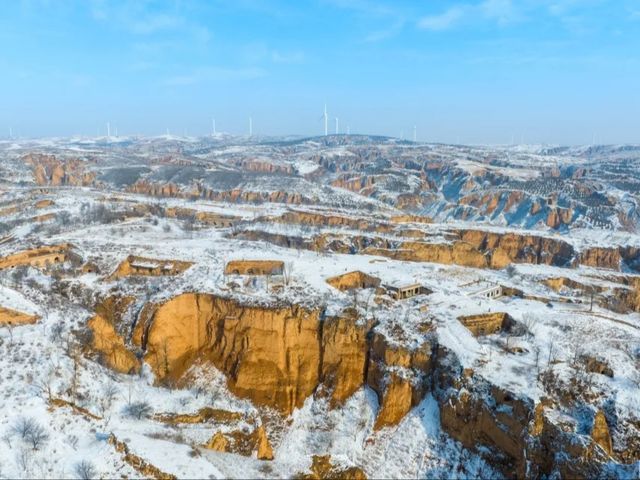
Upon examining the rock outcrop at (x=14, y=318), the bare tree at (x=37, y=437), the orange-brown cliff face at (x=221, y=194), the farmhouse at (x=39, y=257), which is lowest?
the bare tree at (x=37, y=437)

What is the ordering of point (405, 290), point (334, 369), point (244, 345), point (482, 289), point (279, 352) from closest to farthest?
point (334, 369) < point (279, 352) < point (244, 345) < point (405, 290) < point (482, 289)

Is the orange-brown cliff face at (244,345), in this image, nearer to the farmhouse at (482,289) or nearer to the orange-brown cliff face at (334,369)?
the orange-brown cliff face at (334,369)

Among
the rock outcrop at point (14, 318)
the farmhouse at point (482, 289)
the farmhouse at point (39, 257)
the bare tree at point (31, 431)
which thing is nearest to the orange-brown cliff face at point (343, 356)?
the farmhouse at point (482, 289)

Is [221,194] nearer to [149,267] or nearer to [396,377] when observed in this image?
[149,267]

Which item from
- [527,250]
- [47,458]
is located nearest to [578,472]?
[47,458]

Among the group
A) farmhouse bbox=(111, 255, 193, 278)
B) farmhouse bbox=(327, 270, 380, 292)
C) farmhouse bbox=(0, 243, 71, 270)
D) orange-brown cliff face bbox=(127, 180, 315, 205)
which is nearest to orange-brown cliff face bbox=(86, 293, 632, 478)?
farmhouse bbox=(111, 255, 193, 278)

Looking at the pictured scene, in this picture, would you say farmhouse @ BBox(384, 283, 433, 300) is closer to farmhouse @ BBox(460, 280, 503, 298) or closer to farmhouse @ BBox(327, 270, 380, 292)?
farmhouse @ BBox(327, 270, 380, 292)

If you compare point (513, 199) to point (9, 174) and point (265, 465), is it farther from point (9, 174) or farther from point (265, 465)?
point (9, 174)

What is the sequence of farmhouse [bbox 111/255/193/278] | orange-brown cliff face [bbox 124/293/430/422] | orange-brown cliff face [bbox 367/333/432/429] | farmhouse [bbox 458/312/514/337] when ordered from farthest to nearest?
farmhouse [bbox 111/255/193/278] → farmhouse [bbox 458/312/514/337] → orange-brown cliff face [bbox 124/293/430/422] → orange-brown cliff face [bbox 367/333/432/429]

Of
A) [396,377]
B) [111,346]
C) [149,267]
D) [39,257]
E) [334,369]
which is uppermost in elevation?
[39,257]

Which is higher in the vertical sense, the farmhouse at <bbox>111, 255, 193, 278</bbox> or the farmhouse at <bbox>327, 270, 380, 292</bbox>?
the farmhouse at <bbox>111, 255, 193, 278</bbox>

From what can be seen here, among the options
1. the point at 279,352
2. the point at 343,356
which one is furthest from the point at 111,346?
the point at 343,356

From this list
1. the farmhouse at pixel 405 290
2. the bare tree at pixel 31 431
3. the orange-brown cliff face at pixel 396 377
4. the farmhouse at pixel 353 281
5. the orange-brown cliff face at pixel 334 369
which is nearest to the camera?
the bare tree at pixel 31 431
